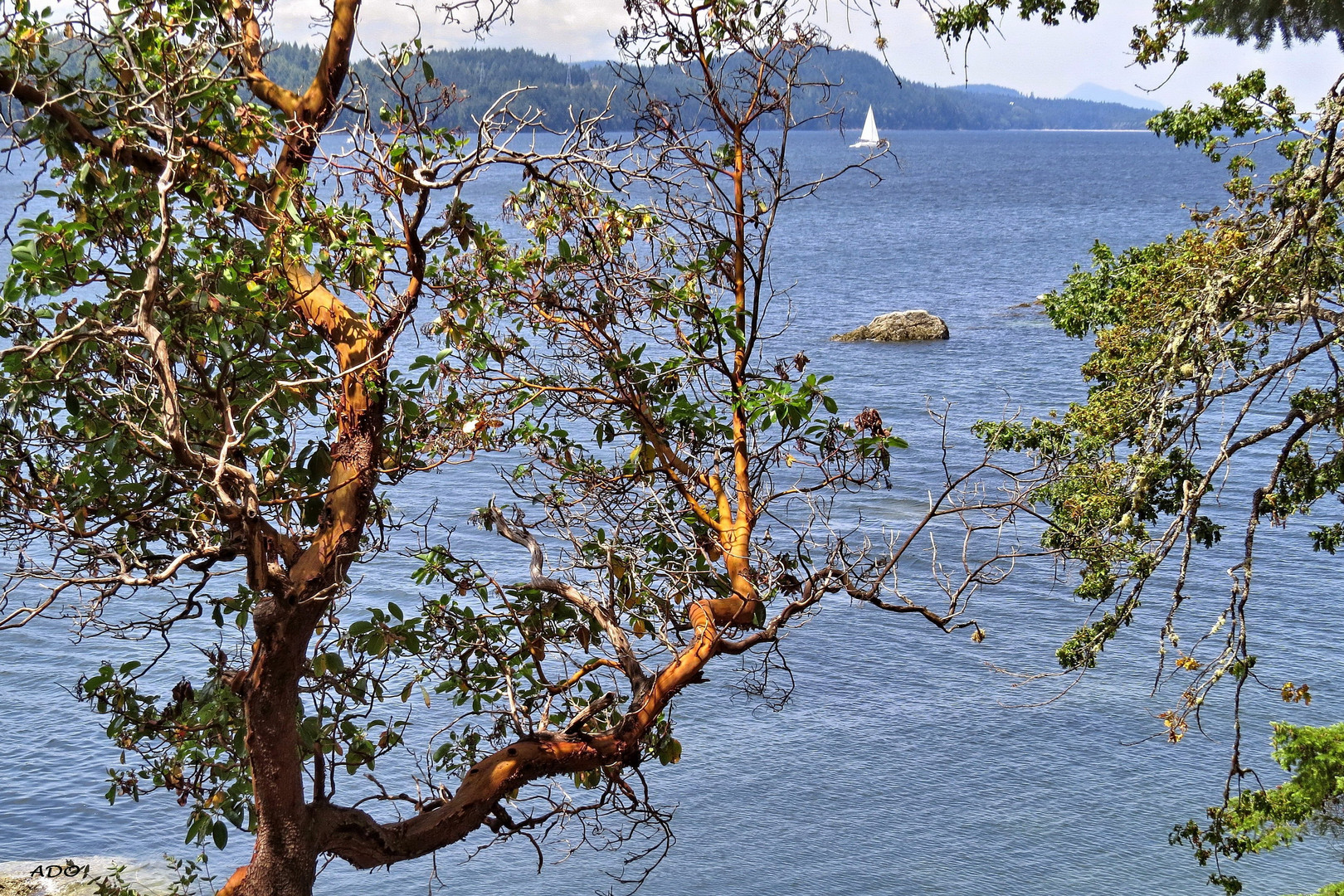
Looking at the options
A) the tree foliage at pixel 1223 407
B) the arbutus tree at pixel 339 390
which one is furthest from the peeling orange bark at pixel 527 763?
the tree foliage at pixel 1223 407

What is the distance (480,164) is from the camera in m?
5.81

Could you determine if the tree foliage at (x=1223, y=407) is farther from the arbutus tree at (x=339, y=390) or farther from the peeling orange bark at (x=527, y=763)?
the peeling orange bark at (x=527, y=763)

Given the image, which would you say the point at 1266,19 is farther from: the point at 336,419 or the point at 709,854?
the point at 709,854

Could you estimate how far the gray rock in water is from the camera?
46.4 meters

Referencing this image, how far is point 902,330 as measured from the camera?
152 feet

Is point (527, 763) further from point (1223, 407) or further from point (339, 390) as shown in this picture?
point (1223, 407)

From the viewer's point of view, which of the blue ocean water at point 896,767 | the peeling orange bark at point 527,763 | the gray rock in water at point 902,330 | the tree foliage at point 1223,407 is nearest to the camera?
the peeling orange bark at point 527,763

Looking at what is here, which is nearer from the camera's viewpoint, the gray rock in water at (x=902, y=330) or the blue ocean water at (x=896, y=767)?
the blue ocean water at (x=896, y=767)

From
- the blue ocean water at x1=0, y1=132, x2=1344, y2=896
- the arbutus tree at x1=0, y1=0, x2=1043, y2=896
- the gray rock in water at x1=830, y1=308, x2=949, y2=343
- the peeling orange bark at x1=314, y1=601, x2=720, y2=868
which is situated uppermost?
the arbutus tree at x1=0, y1=0, x2=1043, y2=896

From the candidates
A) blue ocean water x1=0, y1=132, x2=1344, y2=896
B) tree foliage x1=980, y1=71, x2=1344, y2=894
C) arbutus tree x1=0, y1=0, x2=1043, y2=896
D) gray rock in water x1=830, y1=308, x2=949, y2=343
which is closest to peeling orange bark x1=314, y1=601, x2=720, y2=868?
arbutus tree x1=0, y1=0, x2=1043, y2=896

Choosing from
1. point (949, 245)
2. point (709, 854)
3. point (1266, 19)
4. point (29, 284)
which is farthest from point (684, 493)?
point (949, 245)

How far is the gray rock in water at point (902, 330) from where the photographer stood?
4638cm

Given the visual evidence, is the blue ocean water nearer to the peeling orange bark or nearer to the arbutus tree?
the arbutus tree

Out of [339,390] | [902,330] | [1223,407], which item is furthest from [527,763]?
[902,330]
